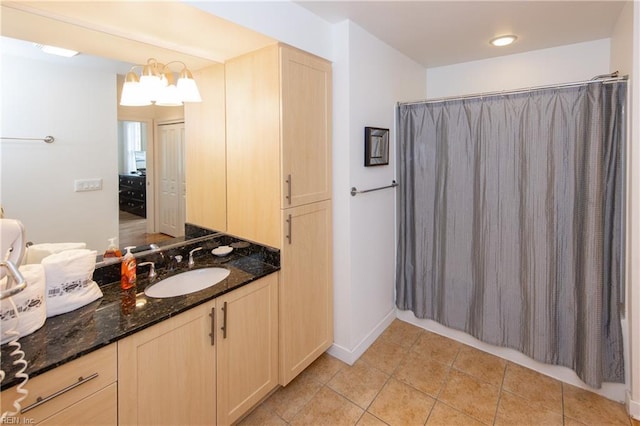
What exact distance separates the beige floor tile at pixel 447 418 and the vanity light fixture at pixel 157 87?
7.49ft

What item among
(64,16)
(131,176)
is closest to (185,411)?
(131,176)

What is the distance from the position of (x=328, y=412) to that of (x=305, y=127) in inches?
67.1

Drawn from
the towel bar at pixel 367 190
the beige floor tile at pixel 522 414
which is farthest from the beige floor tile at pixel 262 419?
the towel bar at pixel 367 190

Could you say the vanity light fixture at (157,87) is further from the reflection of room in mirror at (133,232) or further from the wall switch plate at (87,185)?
the reflection of room in mirror at (133,232)

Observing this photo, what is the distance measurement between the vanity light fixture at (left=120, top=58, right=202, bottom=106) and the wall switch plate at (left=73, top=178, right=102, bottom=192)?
0.44 meters

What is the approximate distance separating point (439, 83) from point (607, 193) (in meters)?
1.82

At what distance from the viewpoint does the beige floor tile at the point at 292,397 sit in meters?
Result: 1.88

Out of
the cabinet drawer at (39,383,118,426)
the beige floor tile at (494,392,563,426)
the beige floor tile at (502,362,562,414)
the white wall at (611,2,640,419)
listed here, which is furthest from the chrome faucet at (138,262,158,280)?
the white wall at (611,2,640,419)

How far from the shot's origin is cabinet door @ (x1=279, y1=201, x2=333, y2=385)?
195 centimetres

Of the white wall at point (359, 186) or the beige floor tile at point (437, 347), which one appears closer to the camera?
the white wall at point (359, 186)

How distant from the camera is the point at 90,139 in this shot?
1.63 meters

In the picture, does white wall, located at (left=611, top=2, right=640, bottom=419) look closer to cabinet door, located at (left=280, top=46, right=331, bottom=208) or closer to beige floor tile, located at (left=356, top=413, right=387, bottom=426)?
beige floor tile, located at (left=356, top=413, right=387, bottom=426)

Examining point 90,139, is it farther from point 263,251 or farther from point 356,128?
point 356,128

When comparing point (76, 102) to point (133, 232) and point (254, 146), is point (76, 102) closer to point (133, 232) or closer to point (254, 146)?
point (133, 232)
